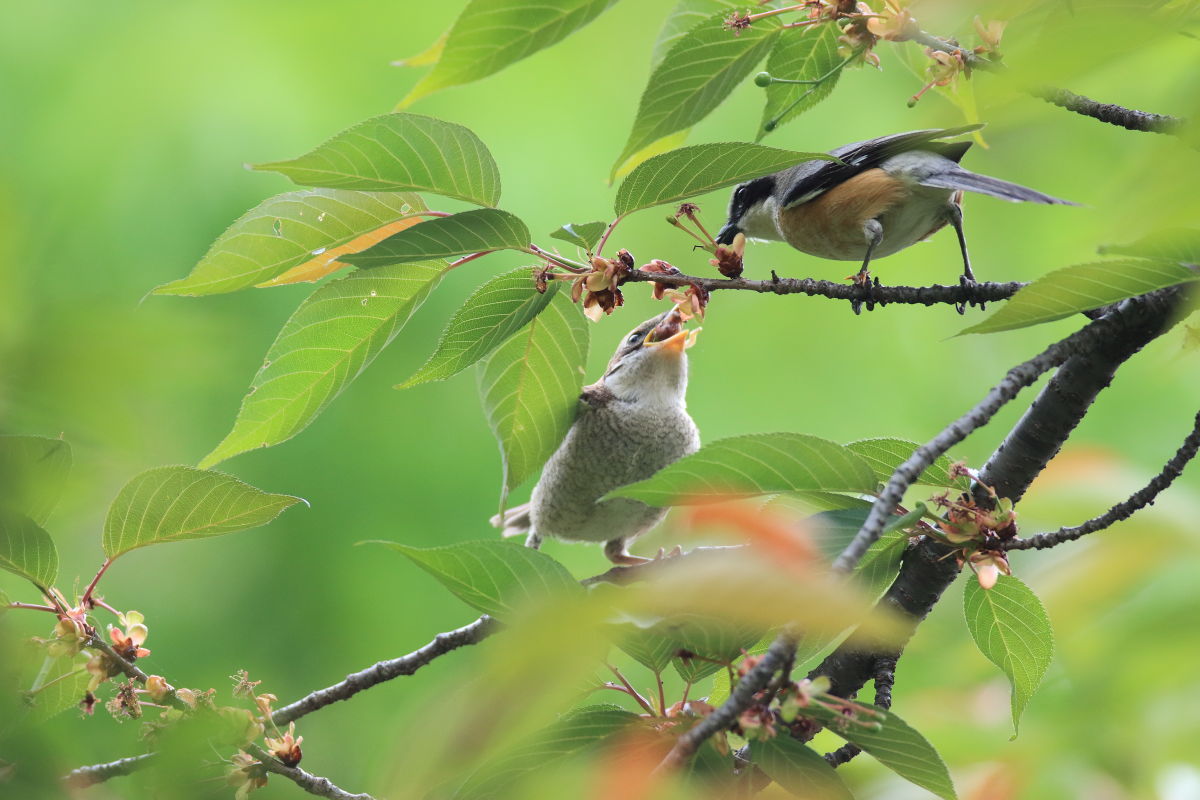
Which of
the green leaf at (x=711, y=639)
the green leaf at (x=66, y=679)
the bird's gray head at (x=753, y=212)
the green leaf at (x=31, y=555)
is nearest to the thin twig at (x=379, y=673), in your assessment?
the green leaf at (x=66, y=679)

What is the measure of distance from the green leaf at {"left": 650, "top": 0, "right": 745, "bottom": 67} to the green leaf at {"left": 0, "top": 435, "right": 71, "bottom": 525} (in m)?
1.54

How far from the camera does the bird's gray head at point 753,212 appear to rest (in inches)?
126

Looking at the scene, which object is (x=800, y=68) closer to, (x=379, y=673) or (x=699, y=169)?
(x=699, y=169)

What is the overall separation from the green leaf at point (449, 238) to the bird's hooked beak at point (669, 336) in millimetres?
2077

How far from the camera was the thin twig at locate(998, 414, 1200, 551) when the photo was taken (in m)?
1.58

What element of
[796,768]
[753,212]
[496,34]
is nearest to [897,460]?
[796,768]

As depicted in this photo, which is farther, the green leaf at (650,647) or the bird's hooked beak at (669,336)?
the bird's hooked beak at (669,336)

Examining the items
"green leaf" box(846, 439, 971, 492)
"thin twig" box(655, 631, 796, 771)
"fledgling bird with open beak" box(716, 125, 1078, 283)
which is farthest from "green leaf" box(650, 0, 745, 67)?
"thin twig" box(655, 631, 796, 771)

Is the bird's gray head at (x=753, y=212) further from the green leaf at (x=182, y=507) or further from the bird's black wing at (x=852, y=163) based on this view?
the green leaf at (x=182, y=507)

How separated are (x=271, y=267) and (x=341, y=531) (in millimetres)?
5150

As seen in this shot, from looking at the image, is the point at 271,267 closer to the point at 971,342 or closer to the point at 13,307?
the point at 13,307

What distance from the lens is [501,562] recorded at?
4.66ft

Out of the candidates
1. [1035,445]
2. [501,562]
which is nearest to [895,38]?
[1035,445]

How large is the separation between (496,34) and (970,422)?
35.5 inches
